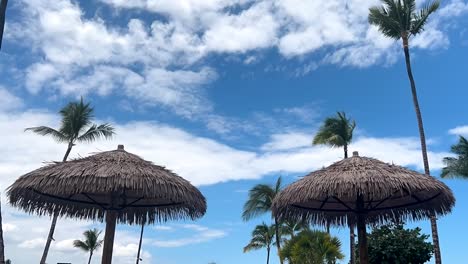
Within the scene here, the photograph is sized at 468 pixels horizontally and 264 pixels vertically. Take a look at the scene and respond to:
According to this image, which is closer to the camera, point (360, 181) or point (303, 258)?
point (360, 181)

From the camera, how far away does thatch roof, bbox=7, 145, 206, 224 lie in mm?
9781

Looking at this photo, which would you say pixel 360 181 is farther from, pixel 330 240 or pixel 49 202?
pixel 330 240

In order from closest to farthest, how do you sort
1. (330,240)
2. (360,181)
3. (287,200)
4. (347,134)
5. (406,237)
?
(360,181) → (287,200) → (406,237) → (330,240) → (347,134)

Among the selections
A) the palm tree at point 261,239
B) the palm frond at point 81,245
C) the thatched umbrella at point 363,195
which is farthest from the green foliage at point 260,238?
the thatched umbrella at point 363,195

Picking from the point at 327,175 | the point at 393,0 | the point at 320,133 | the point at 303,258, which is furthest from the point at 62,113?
the point at 327,175

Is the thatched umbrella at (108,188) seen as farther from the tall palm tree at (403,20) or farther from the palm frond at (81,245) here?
the palm frond at (81,245)

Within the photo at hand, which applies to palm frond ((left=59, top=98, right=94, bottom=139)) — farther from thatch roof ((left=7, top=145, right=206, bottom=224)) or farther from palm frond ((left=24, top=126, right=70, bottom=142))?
thatch roof ((left=7, top=145, right=206, bottom=224))

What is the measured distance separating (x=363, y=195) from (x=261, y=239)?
31864mm

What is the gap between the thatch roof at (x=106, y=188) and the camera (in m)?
9.78

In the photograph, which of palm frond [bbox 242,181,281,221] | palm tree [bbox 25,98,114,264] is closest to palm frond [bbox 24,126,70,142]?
palm tree [bbox 25,98,114,264]

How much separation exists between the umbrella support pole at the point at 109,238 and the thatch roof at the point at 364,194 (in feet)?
12.3

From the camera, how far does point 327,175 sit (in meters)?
10.9

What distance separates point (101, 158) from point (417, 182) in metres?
6.63

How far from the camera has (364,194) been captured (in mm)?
10438
